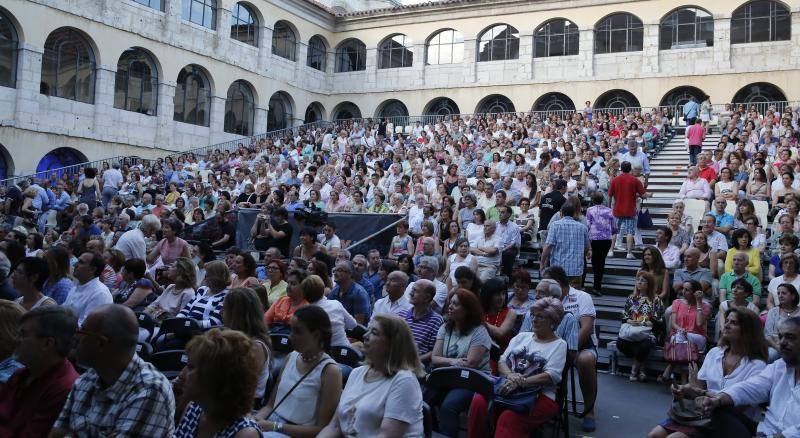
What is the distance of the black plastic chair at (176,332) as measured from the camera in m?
6.11

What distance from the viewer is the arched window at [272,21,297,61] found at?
113ft

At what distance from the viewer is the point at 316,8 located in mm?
35562

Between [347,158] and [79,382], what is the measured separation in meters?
18.8

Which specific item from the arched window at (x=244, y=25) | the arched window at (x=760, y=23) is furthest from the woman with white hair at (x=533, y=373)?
the arched window at (x=244, y=25)

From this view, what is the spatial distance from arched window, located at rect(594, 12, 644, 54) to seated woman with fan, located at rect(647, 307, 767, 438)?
28.3 m

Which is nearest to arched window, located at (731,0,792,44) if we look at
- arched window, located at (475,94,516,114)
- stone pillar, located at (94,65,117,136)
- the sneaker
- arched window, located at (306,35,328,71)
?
arched window, located at (475,94,516,114)

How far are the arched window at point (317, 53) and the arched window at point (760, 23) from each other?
66.9ft

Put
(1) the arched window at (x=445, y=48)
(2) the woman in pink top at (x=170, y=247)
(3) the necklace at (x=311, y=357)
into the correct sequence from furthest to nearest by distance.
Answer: (1) the arched window at (x=445, y=48), (2) the woman in pink top at (x=170, y=247), (3) the necklace at (x=311, y=357)

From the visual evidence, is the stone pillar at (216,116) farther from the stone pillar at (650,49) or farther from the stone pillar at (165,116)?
the stone pillar at (650,49)

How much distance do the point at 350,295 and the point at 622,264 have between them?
5.36 m

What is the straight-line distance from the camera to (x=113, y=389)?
10.9 ft

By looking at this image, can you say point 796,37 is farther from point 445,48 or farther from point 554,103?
point 445,48

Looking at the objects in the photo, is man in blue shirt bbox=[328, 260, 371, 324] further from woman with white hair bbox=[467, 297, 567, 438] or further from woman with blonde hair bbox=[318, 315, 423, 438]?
woman with blonde hair bbox=[318, 315, 423, 438]

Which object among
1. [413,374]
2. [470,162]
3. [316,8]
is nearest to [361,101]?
[316,8]
